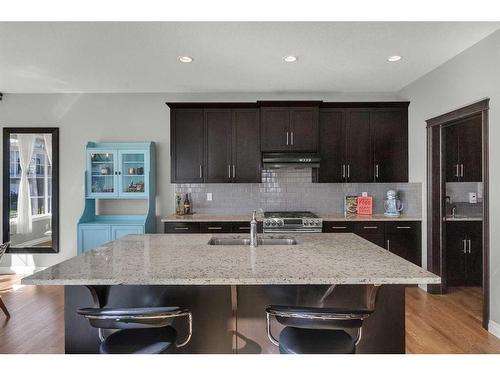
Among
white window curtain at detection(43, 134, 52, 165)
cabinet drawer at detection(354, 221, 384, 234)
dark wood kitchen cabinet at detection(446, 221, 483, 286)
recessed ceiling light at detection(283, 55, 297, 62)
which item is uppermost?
recessed ceiling light at detection(283, 55, 297, 62)

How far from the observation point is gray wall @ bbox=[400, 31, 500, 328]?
2.67 meters

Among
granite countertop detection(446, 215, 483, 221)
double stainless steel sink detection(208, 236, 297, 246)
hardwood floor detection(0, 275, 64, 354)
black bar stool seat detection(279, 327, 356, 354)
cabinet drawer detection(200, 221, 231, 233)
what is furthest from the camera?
cabinet drawer detection(200, 221, 231, 233)

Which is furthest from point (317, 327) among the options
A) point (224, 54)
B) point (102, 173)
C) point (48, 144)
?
point (48, 144)

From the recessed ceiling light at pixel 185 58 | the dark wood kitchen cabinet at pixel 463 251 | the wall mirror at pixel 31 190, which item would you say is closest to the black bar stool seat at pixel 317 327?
the recessed ceiling light at pixel 185 58

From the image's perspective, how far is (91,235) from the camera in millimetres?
4195

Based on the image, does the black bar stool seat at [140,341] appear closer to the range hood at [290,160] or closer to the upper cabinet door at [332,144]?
the range hood at [290,160]

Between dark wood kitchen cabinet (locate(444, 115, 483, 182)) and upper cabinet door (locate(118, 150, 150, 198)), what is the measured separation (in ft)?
12.8

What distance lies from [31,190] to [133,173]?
1.66 m

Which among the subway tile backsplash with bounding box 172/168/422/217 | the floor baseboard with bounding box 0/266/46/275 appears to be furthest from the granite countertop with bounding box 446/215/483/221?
the floor baseboard with bounding box 0/266/46/275

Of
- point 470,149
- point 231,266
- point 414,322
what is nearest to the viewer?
point 231,266

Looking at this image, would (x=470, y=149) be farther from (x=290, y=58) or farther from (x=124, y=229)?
(x=124, y=229)

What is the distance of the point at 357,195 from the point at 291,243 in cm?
261

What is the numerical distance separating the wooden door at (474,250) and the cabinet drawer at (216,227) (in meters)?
2.93

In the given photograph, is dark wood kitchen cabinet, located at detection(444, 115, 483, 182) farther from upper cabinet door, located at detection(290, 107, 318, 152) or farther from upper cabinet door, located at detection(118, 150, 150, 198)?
upper cabinet door, located at detection(118, 150, 150, 198)
